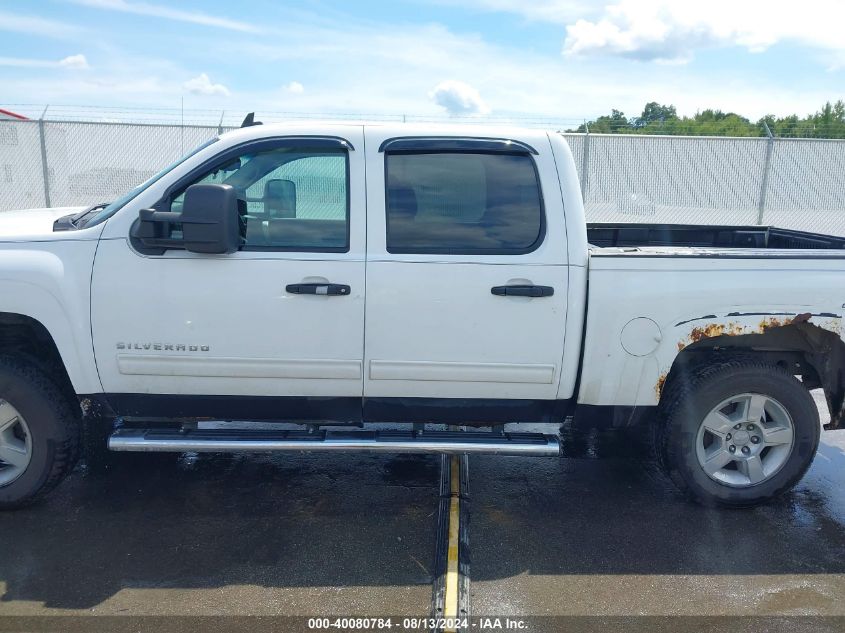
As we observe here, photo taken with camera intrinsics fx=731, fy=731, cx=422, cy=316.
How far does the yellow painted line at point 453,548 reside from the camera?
3.31 meters

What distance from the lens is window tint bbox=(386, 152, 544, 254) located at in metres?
3.91

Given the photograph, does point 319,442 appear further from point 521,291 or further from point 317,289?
point 521,291

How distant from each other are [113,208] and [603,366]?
2.79 m

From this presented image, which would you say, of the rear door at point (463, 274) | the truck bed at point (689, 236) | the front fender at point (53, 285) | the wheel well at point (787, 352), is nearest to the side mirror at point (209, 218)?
the front fender at point (53, 285)

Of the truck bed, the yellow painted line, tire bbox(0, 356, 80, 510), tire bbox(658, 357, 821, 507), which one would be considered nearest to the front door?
tire bbox(0, 356, 80, 510)

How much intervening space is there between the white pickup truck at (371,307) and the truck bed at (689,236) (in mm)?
1591

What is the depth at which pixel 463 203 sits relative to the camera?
3.96 meters

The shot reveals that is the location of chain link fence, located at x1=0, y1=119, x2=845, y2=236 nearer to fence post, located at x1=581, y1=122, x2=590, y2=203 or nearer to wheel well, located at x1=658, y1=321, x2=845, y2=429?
fence post, located at x1=581, y1=122, x2=590, y2=203

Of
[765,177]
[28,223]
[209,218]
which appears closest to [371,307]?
[209,218]

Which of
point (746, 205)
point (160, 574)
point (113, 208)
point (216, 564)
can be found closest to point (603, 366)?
point (216, 564)

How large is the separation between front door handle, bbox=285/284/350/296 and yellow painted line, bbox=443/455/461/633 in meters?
1.43

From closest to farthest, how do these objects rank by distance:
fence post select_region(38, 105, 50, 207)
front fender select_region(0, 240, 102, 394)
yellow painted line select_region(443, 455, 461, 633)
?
yellow painted line select_region(443, 455, 461, 633) < front fender select_region(0, 240, 102, 394) < fence post select_region(38, 105, 50, 207)

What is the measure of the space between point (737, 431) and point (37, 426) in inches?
154

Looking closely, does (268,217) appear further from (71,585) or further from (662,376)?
(662,376)
